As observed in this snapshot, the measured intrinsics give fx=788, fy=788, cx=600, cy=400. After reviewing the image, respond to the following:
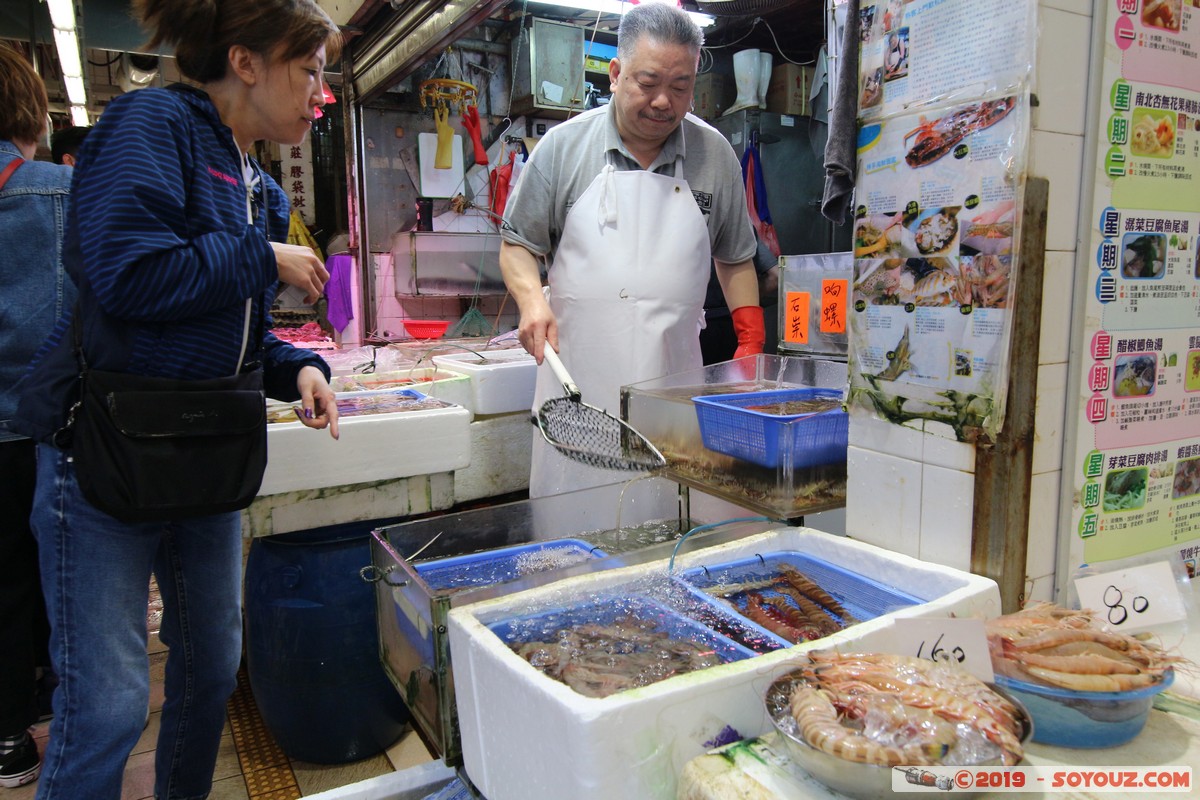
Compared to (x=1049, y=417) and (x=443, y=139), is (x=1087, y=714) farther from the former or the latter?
(x=443, y=139)

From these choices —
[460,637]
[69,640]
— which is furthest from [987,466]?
[69,640]

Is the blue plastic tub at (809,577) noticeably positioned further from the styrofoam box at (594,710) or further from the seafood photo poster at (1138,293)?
the seafood photo poster at (1138,293)

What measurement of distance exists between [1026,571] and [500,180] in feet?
18.6

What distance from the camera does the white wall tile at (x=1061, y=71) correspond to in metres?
1.26

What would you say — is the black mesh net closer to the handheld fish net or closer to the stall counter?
the handheld fish net

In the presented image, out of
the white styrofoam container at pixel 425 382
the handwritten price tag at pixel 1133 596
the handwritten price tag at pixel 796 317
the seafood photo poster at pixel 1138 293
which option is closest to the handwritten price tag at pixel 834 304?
the handwritten price tag at pixel 796 317

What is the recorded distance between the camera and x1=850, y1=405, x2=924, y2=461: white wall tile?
1.48 meters

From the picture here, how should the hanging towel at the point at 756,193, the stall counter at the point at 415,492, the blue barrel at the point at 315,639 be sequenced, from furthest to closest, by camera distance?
the hanging towel at the point at 756,193
the blue barrel at the point at 315,639
the stall counter at the point at 415,492

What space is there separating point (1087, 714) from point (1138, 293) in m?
0.78

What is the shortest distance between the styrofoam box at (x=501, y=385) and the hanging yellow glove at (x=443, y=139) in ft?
11.4

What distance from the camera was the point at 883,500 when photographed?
1.55m

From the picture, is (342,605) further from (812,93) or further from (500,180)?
(812,93)

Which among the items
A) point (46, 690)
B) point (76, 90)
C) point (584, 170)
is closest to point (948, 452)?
point (584, 170)

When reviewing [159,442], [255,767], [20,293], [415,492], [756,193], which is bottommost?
[255,767]
